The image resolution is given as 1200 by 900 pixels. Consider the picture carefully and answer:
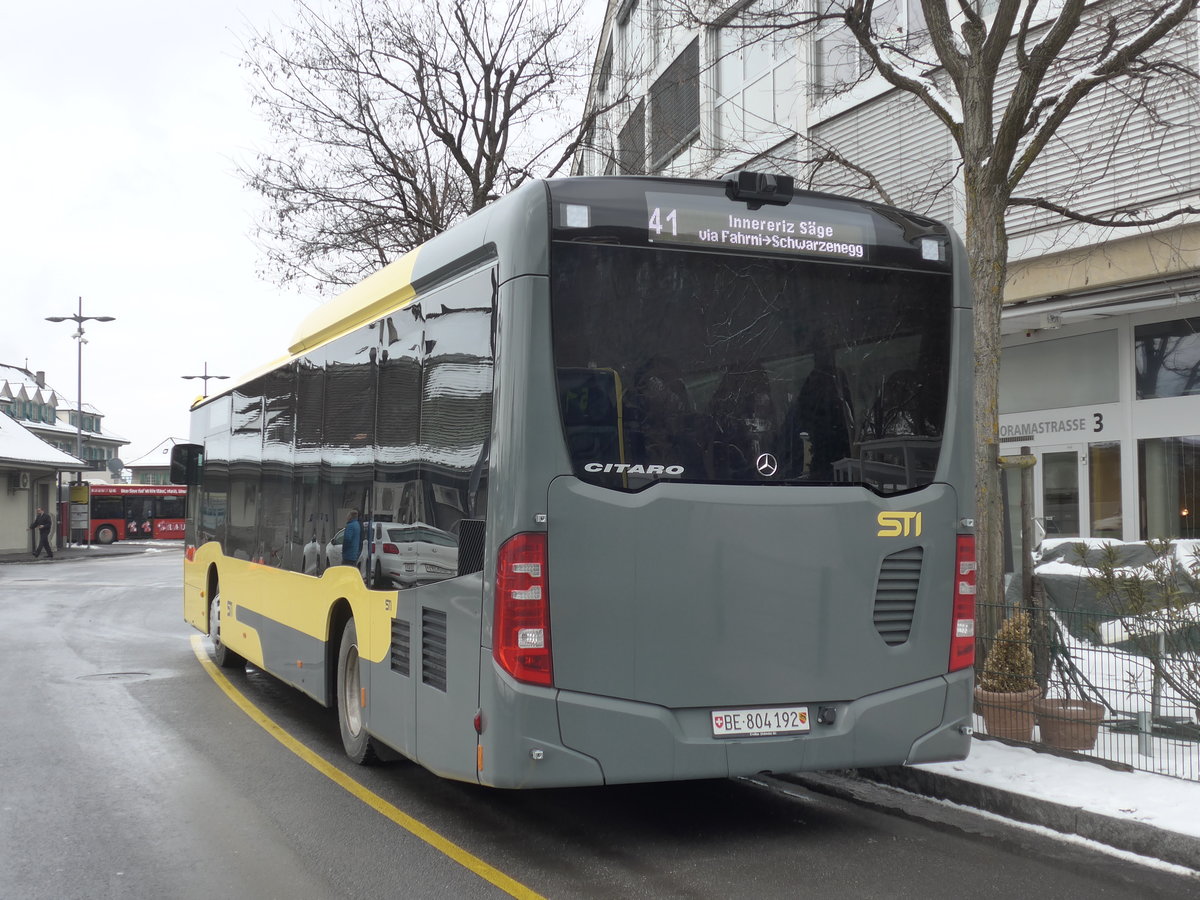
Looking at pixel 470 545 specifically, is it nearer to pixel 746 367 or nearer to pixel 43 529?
pixel 746 367

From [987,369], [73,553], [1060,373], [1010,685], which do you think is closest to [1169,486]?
[1060,373]

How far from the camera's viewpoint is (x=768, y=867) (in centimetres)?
566

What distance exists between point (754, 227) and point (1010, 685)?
3.92 m

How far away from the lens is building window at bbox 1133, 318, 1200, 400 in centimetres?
1688

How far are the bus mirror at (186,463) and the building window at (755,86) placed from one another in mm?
10940

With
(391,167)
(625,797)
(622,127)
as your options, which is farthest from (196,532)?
(622,127)

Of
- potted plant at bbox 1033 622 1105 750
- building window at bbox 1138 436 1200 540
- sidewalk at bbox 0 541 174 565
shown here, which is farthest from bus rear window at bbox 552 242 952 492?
sidewalk at bbox 0 541 174 565

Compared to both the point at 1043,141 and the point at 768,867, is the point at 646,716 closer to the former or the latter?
the point at 768,867

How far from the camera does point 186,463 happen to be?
46.3ft

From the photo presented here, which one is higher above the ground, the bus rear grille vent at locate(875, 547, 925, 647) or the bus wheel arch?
the bus rear grille vent at locate(875, 547, 925, 647)

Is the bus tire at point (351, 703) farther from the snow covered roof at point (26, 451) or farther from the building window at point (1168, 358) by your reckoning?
the snow covered roof at point (26, 451)

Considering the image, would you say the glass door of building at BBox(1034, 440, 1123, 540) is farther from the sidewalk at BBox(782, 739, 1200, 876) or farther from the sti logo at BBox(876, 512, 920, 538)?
the sti logo at BBox(876, 512, 920, 538)

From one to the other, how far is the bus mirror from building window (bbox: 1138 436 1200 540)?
12417 millimetres

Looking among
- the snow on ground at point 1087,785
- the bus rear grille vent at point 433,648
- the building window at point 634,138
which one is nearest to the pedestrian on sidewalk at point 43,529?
the building window at point 634,138
